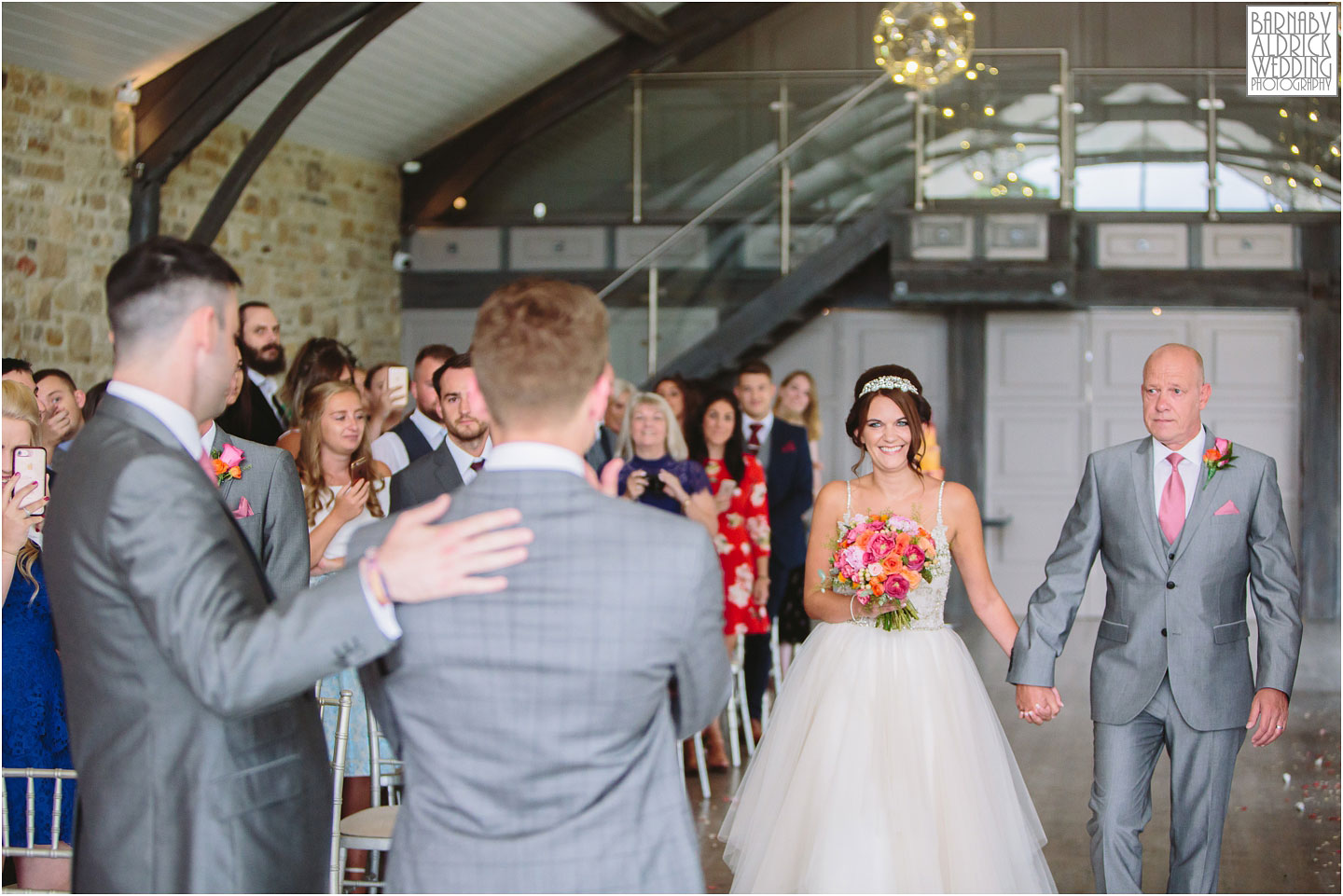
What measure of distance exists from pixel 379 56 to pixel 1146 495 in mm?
7027

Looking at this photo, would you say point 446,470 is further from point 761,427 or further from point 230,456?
point 761,427

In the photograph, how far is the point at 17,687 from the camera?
315cm

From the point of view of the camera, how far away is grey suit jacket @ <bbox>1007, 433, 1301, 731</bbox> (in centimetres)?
318

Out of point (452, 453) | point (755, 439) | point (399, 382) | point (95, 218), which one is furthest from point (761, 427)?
point (95, 218)

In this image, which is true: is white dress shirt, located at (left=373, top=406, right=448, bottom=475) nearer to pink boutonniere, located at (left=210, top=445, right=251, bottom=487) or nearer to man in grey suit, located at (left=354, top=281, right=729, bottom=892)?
pink boutonniere, located at (left=210, top=445, right=251, bottom=487)

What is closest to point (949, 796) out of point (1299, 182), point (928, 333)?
point (928, 333)

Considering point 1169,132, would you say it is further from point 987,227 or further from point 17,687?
point 17,687

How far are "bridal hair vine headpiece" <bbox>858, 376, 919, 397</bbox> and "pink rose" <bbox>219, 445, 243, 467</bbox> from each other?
1.68 metres

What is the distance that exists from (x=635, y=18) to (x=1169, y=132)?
4.23 m

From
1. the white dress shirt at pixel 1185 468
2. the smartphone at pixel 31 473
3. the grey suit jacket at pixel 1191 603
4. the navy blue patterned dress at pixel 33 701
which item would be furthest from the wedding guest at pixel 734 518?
the smartphone at pixel 31 473

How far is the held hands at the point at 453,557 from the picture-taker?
5.14 ft

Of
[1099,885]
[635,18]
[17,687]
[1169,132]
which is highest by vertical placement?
[635,18]

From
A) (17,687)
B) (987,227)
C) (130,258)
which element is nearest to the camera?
(130,258)

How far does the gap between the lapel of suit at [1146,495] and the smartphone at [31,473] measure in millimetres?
2589
